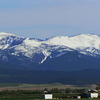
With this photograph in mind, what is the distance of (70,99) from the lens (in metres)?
150

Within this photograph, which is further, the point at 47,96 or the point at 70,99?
the point at 47,96

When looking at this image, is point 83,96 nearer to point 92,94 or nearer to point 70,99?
point 92,94

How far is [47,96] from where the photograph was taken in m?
A: 163

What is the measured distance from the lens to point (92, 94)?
16525 cm

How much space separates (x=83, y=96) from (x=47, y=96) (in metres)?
13.1

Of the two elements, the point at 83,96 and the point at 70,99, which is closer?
the point at 70,99

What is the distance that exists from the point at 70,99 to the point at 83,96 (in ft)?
66.7

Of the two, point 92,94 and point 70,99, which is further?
point 92,94

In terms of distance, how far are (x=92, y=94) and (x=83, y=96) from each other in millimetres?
5103

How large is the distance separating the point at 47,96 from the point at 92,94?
45.2ft

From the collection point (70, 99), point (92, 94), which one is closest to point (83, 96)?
point (92, 94)

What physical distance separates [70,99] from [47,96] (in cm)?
1435

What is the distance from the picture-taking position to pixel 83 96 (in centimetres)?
16962
